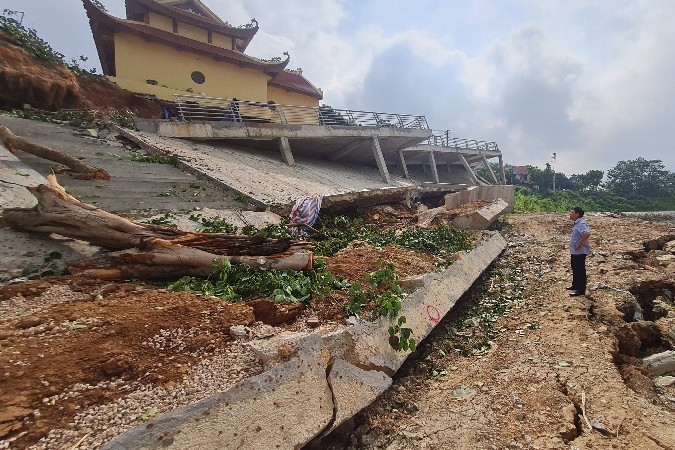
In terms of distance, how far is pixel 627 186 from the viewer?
125 ft

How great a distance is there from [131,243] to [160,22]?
17.3 meters

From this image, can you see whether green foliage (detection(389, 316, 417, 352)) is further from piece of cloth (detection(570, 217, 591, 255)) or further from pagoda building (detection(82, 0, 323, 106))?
pagoda building (detection(82, 0, 323, 106))

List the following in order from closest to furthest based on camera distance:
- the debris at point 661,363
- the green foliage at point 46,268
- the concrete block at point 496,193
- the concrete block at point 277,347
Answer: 1. the concrete block at point 277,347
2. the green foliage at point 46,268
3. the debris at point 661,363
4. the concrete block at point 496,193

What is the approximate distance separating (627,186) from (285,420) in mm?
46906

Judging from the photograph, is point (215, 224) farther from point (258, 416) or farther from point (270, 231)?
point (258, 416)

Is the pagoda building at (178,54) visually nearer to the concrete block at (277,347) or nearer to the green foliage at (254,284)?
the green foliage at (254,284)

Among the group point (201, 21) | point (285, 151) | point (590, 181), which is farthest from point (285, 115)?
point (590, 181)

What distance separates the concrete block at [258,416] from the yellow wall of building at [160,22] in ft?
62.3

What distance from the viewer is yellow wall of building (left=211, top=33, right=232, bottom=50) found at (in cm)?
1912

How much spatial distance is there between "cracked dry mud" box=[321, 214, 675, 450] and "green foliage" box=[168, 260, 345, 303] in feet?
3.92

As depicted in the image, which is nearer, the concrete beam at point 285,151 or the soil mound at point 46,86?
the soil mound at point 46,86

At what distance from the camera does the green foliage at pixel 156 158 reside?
28.6ft

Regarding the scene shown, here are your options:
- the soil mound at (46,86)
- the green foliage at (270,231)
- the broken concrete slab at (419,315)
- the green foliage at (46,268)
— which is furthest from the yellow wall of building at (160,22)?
the broken concrete slab at (419,315)

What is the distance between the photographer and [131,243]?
13.0 feet
